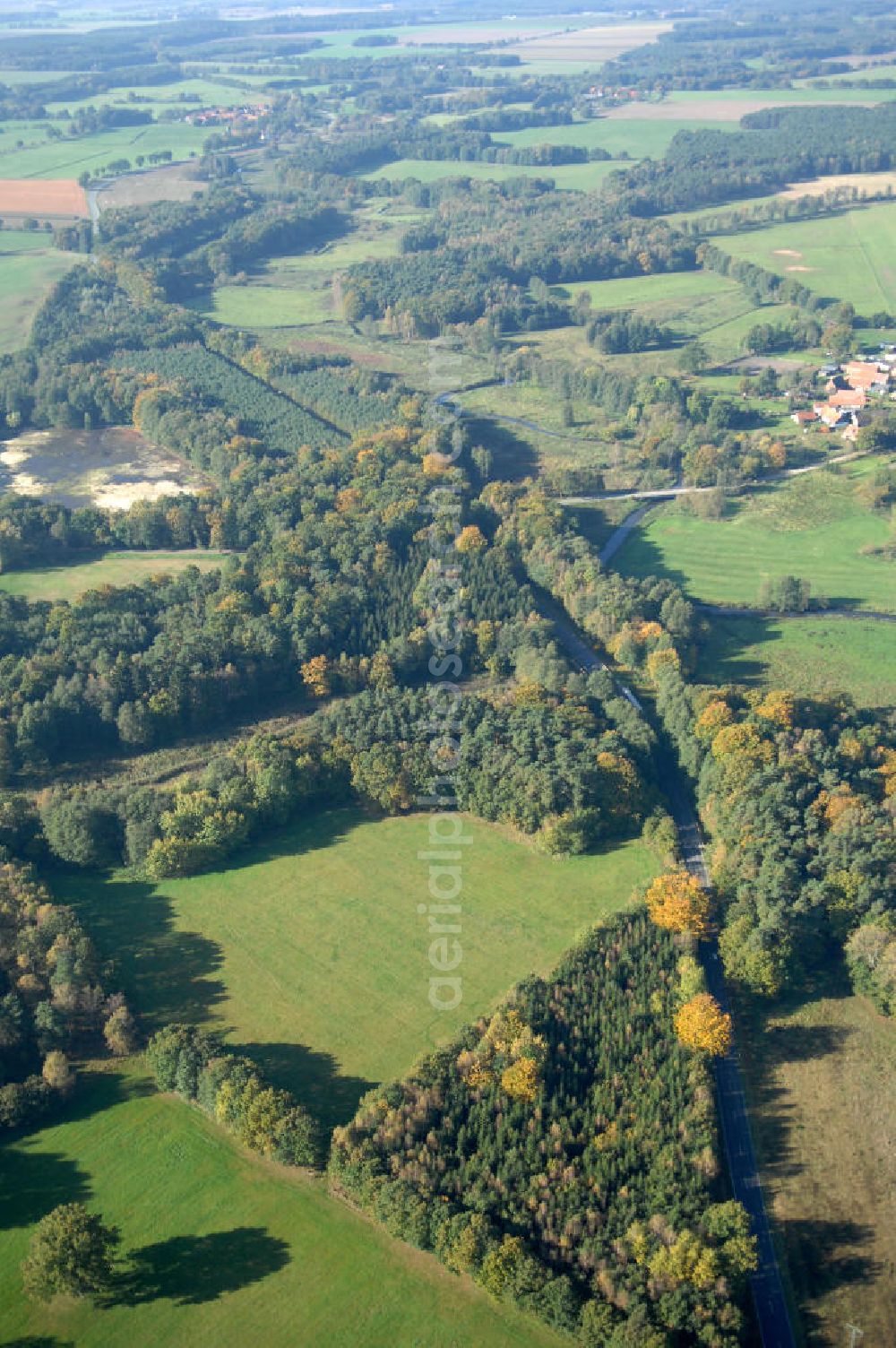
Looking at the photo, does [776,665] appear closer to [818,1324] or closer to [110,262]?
[818,1324]

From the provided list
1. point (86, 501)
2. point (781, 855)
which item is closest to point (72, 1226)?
point (781, 855)

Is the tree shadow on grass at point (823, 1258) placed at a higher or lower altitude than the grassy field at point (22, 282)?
lower

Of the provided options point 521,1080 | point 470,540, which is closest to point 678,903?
point 521,1080

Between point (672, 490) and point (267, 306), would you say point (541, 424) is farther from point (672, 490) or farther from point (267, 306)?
point (267, 306)

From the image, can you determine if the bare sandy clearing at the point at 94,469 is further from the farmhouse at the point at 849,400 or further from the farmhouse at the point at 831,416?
the farmhouse at the point at 849,400

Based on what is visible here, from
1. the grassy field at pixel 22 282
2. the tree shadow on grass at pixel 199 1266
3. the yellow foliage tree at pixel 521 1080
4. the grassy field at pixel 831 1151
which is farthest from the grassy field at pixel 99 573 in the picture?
the grassy field at pixel 831 1151

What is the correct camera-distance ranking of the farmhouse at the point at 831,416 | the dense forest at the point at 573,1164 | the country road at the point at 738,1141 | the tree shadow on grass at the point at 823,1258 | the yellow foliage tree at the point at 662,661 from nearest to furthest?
the dense forest at the point at 573,1164, the country road at the point at 738,1141, the tree shadow on grass at the point at 823,1258, the yellow foliage tree at the point at 662,661, the farmhouse at the point at 831,416
